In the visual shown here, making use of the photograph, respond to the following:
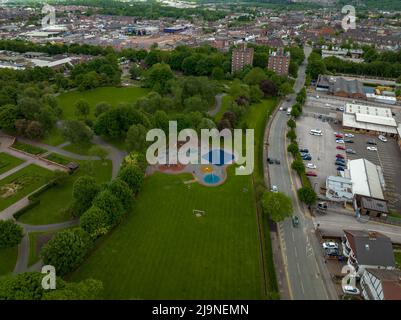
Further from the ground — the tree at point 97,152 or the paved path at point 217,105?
the paved path at point 217,105

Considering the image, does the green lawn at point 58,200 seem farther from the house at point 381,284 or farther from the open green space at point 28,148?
the house at point 381,284

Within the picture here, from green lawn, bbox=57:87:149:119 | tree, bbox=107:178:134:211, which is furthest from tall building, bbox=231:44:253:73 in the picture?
tree, bbox=107:178:134:211

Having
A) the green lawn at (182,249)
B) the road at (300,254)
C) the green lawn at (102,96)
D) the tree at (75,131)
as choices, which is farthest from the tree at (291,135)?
the green lawn at (102,96)

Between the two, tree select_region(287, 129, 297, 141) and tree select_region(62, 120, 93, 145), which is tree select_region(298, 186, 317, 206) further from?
tree select_region(62, 120, 93, 145)

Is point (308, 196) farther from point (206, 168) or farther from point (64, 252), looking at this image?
point (64, 252)

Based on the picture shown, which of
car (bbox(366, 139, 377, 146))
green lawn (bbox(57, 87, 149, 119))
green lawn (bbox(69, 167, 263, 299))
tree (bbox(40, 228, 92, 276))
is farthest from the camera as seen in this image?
green lawn (bbox(57, 87, 149, 119))

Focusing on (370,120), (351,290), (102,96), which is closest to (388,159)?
(370,120)
